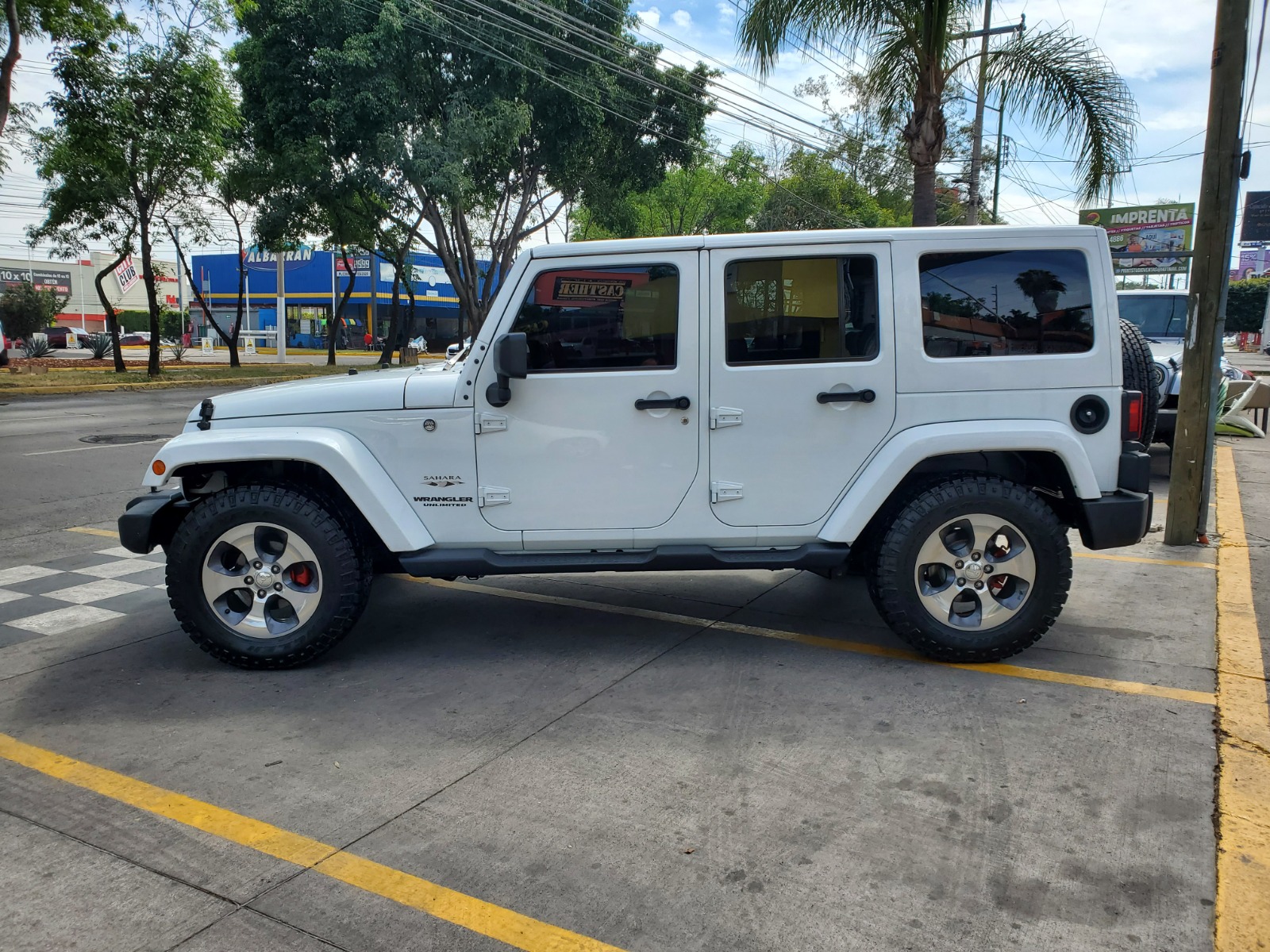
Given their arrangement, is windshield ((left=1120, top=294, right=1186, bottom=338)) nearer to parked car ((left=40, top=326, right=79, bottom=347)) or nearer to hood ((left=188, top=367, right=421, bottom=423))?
hood ((left=188, top=367, right=421, bottom=423))

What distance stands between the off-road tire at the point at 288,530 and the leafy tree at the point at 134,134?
18.5 metres

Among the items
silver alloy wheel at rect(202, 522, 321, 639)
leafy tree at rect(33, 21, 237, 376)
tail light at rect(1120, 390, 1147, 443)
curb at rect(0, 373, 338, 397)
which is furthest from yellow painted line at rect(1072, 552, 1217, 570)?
leafy tree at rect(33, 21, 237, 376)

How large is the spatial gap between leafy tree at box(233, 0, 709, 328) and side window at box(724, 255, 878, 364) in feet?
54.9

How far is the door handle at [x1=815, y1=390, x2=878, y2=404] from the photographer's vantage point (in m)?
4.37

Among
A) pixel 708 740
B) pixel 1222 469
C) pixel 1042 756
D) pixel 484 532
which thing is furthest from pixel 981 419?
pixel 1222 469

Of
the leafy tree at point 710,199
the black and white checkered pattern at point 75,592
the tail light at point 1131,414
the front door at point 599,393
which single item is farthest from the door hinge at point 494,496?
Answer: the leafy tree at point 710,199

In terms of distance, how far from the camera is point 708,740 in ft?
12.3

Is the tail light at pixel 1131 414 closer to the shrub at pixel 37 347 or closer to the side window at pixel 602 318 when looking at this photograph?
the side window at pixel 602 318

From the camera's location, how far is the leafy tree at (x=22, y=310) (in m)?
41.7

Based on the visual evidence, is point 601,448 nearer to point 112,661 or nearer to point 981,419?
point 981,419

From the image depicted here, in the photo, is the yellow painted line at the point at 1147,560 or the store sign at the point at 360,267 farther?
Result: the store sign at the point at 360,267

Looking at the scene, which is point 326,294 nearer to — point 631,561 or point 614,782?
point 631,561

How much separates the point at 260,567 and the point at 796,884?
2.82 m

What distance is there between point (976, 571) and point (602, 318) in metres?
2.05
